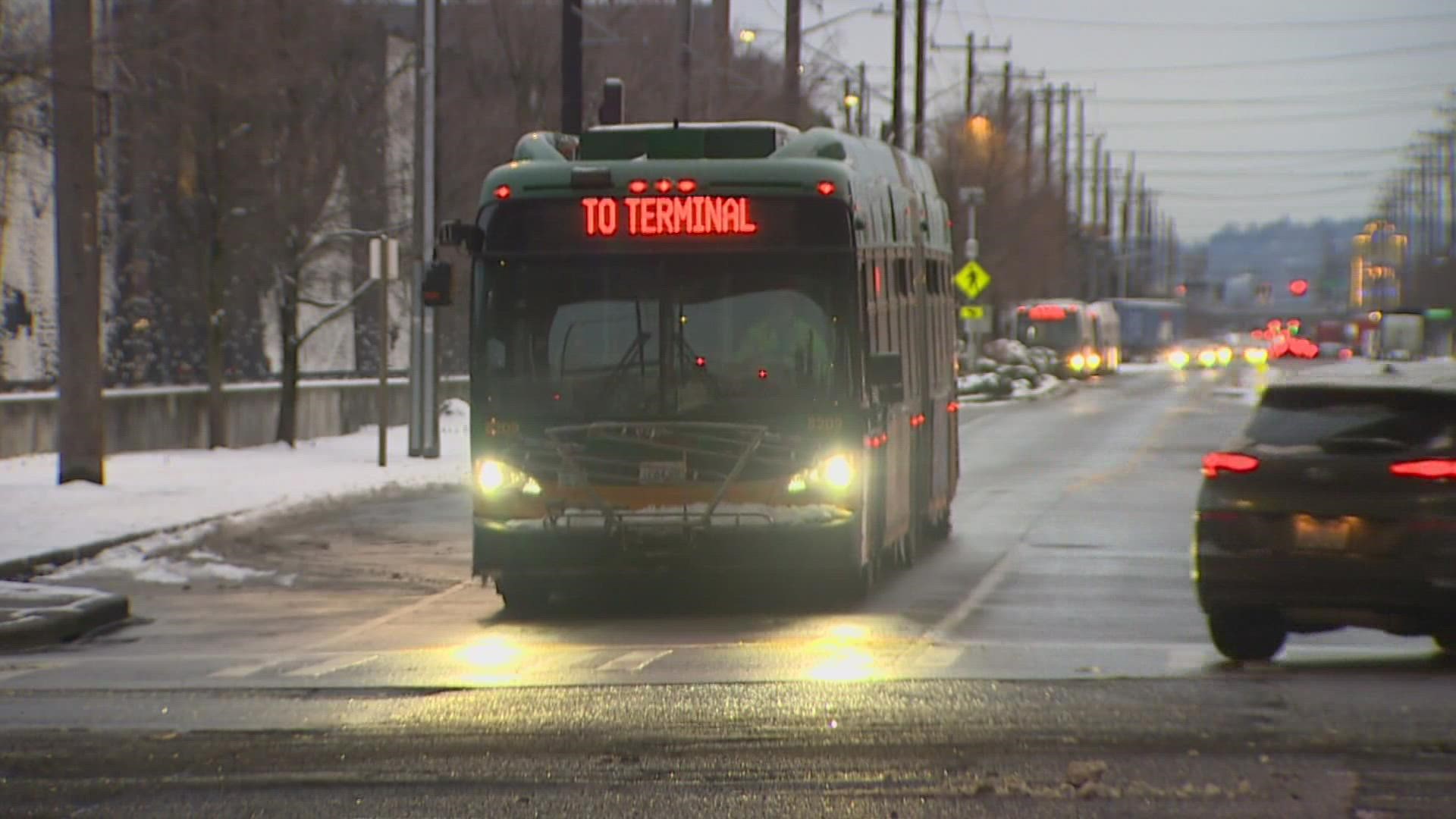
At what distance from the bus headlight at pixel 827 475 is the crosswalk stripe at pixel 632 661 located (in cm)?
207

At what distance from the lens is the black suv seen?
1209 centimetres

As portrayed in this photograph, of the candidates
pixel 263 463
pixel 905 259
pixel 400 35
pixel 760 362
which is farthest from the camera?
pixel 400 35

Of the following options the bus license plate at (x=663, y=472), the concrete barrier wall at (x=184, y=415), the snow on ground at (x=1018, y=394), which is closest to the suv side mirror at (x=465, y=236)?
the bus license plate at (x=663, y=472)

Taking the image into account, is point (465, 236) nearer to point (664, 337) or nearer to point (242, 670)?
point (664, 337)

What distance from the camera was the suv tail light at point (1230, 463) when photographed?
12.5m

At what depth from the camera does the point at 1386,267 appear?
640 ft

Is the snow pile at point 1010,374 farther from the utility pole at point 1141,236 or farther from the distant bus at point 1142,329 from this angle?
the utility pole at point 1141,236

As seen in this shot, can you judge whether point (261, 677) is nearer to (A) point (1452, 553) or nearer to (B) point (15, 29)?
(A) point (1452, 553)

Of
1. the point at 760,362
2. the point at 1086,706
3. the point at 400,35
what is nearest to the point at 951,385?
the point at 760,362

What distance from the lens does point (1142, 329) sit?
12900cm

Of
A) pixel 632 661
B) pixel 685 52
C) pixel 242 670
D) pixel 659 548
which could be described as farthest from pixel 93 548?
pixel 685 52

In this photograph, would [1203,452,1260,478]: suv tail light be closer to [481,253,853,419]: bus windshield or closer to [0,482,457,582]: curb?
[481,253,853,419]: bus windshield

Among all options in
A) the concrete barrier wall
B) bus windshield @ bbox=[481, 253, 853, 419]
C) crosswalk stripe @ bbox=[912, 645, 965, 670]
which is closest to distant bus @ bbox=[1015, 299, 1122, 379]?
the concrete barrier wall

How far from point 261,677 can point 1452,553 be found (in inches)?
242
